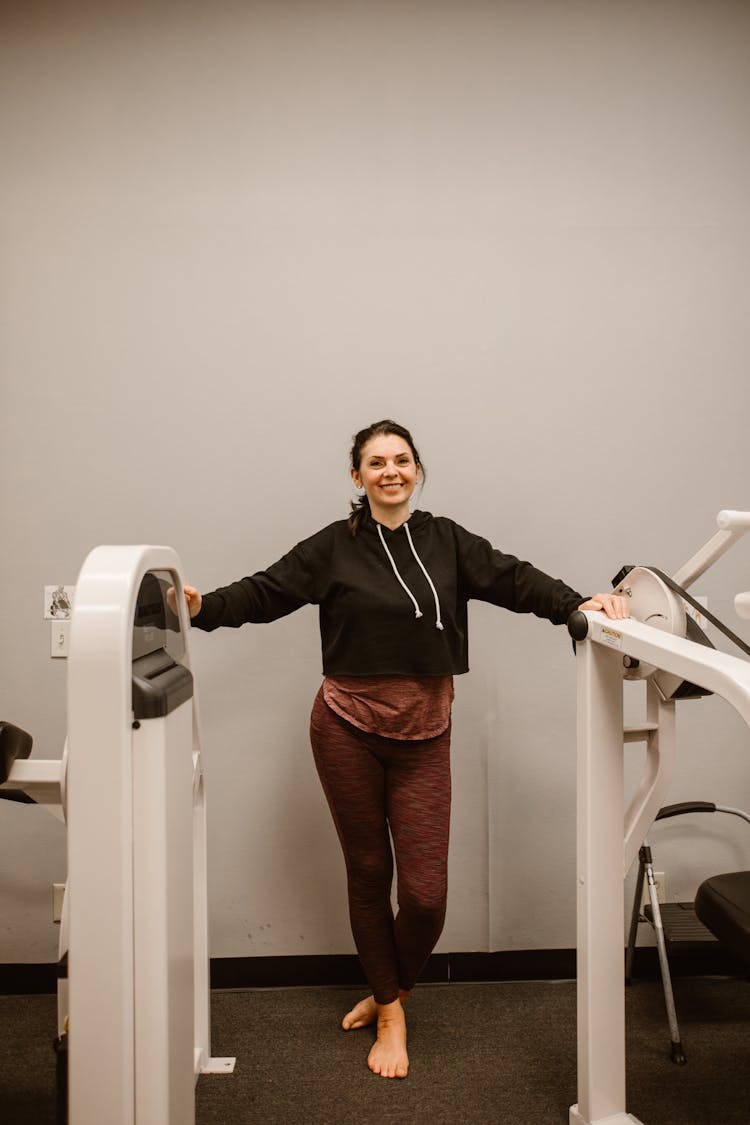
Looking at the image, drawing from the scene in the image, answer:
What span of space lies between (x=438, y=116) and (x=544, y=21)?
1.45ft

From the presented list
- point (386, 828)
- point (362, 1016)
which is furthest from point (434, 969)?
point (386, 828)

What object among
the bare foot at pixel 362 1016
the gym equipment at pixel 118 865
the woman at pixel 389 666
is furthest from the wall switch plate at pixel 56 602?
the bare foot at pixel 362 1016

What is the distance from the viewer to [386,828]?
6.59 ft

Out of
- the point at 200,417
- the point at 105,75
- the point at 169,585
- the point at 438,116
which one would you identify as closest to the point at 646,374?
the point at 438,116

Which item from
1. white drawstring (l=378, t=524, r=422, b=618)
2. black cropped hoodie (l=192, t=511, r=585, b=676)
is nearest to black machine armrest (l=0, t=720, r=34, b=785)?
black cropped hoodie (l=192, t=511, r=585, b=676)

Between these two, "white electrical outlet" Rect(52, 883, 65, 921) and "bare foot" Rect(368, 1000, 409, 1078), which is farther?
"white electrical outlet" Rect(52, 883, 65, 921)

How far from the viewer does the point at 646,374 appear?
7.85 ft

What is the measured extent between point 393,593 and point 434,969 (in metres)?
1.26

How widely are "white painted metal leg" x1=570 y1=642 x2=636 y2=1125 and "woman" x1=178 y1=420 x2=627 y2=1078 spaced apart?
11.4 inches

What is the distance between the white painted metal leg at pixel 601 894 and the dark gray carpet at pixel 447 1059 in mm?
213

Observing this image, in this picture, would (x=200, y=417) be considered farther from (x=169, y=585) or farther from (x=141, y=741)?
(x=141, y=741)

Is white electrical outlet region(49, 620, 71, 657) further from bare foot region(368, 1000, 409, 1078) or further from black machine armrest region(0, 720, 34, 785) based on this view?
bare foot region(368, 1000, 409, 1078)

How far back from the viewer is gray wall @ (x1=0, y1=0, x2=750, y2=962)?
7.60 feet

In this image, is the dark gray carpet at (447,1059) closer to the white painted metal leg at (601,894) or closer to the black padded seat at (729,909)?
the white painted metal leg at (601,894)
